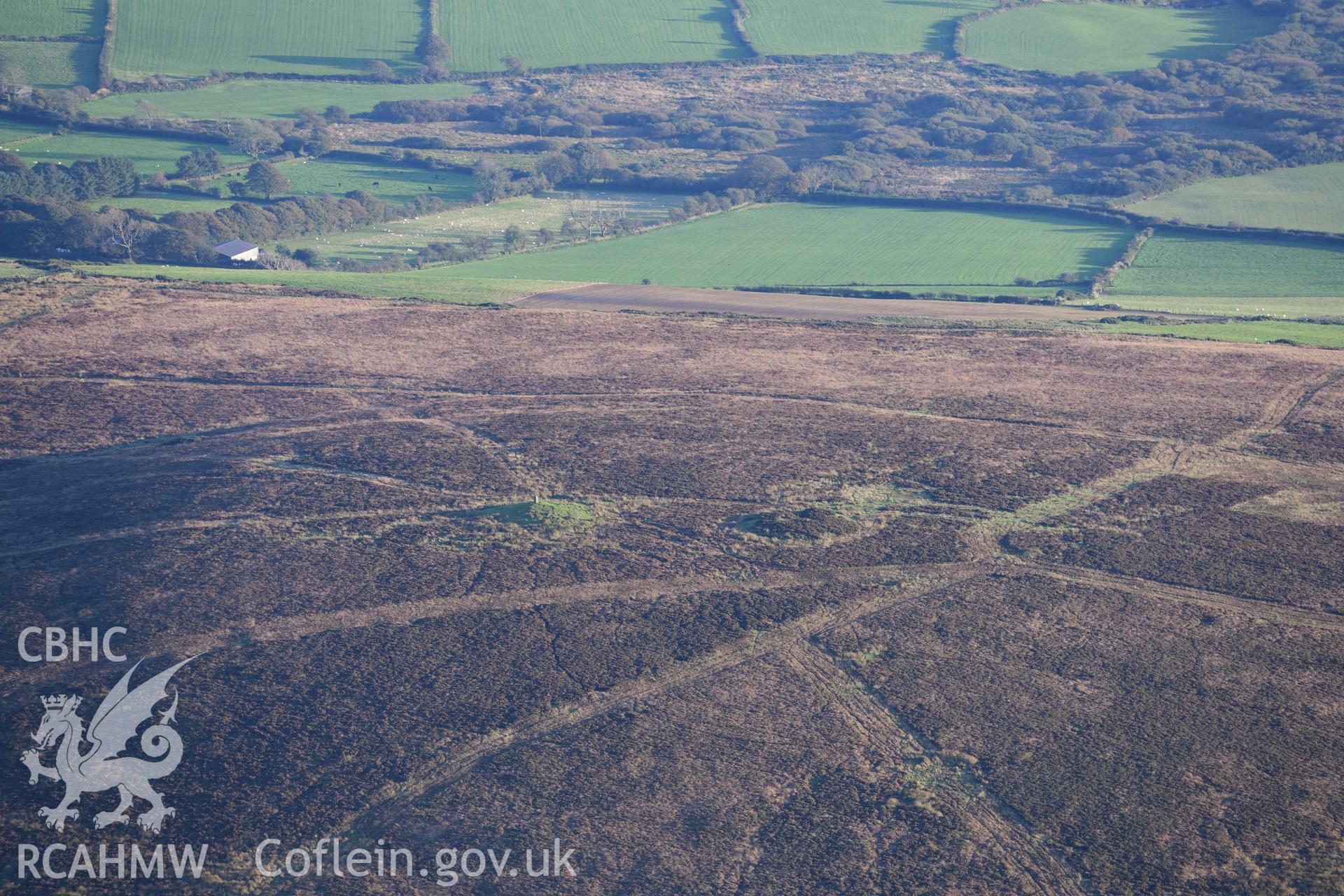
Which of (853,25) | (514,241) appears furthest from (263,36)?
(853,25)

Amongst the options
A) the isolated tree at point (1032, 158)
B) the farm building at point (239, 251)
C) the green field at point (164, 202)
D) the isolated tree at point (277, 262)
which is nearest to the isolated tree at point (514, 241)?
the isolated tree at point (277, 262)

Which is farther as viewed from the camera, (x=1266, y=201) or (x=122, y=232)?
(x=1266, y=201)

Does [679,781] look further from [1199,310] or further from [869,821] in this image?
[1199,310]

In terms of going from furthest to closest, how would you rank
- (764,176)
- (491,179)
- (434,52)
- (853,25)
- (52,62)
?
(853,25), (434,52), (52,62), (491,179), (764,176)

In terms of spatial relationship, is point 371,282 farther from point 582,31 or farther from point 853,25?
point 853,25

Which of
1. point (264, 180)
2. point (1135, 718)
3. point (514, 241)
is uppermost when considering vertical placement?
point (1135, 718)

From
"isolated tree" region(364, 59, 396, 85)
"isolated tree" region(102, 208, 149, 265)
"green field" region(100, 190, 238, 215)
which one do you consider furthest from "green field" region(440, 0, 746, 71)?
"isolated tree" region(102, 208, 149, 265)
